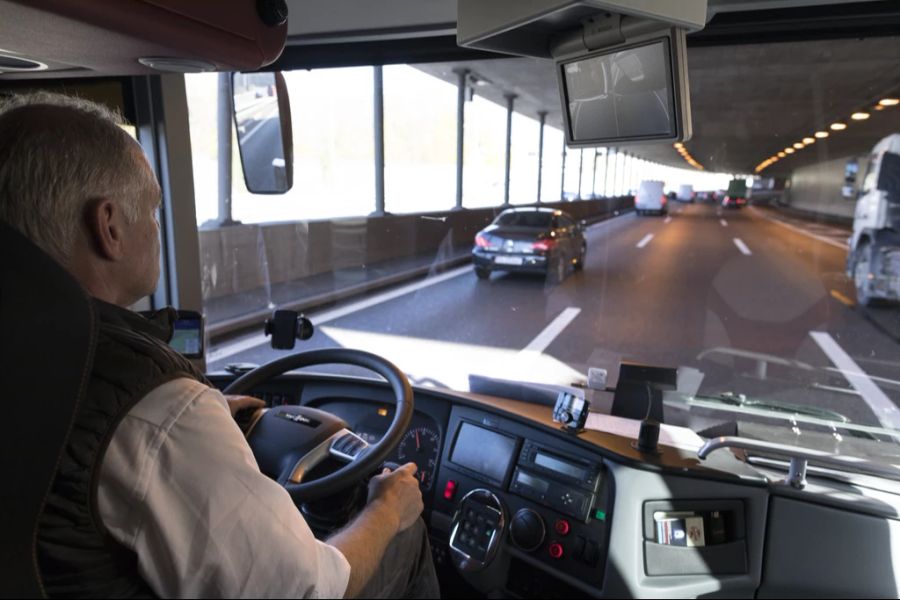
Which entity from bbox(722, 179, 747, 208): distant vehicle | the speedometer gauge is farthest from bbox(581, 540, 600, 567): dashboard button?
bbox(722, 179, 747, 208): distant vehicle

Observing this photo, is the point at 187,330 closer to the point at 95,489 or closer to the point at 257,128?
the point at 257,128

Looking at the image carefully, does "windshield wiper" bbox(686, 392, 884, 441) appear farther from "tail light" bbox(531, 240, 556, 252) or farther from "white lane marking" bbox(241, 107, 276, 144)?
"tail light" bbox(531, 240, 556, 252)

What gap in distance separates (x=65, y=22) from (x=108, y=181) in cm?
86

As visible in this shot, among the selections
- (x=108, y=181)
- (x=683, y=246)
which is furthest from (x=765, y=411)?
(x=683, y=246)

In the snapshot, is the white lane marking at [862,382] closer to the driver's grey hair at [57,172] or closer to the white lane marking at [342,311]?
the driver's grey hair at [57,172]

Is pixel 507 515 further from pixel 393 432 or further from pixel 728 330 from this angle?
pixel 728 330

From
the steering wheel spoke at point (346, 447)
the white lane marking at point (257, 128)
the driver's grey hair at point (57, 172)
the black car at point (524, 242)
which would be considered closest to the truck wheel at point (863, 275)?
the black car at point (524, 242)

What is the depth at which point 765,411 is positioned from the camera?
258 cm

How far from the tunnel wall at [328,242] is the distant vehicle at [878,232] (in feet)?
8.46

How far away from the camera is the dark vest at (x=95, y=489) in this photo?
97 cm

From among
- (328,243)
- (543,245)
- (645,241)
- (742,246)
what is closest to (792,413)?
(543,245)

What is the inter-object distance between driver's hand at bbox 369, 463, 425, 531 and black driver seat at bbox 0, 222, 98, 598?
0.77 m

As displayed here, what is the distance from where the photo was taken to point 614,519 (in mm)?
2023

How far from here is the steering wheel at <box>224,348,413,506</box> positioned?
1.62 metres
